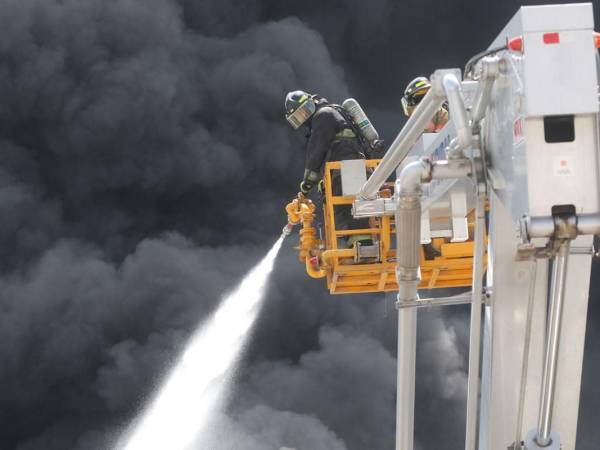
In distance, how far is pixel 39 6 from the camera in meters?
25.4

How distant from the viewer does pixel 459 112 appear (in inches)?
221

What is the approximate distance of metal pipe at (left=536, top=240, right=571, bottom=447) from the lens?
5.10m

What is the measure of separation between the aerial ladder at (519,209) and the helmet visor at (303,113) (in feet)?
13.8

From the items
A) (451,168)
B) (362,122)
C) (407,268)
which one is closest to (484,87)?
(451,168)

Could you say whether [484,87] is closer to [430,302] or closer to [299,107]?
[430,302]

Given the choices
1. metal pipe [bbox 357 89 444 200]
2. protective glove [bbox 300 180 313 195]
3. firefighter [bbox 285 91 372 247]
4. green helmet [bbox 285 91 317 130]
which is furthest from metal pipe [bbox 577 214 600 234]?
green helmet [bbox 285 91 317 130]

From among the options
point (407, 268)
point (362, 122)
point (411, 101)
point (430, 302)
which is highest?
point (411, 101)

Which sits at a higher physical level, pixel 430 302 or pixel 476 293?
pixel 476 293

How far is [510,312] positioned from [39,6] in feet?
69.9

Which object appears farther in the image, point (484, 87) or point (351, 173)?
point (351, 173)

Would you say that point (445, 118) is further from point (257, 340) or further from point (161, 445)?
point (257, 340)

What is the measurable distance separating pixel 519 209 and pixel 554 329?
0.58m

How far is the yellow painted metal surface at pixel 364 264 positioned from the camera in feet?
37.0

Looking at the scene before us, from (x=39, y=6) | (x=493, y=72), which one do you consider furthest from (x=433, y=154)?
(x=39, y=6)
